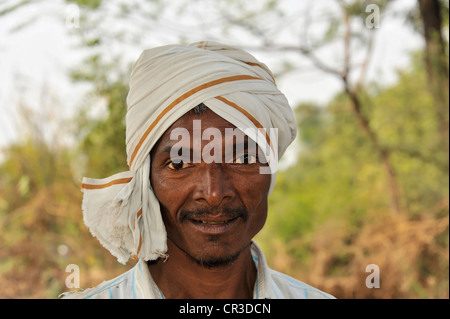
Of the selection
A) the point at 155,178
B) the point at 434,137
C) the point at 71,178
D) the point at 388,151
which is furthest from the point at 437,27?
the point at 71,178

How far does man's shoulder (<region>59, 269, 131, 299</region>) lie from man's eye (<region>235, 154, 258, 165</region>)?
665 mm

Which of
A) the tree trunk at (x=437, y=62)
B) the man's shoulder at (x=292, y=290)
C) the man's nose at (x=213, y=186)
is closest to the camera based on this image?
the man's nose at (x=213, y=186)

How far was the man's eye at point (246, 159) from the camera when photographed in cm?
176

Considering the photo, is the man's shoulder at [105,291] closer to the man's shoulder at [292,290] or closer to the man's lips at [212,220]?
the man's lips at [212,220]

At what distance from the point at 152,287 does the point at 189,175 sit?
460 mm

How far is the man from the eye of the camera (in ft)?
5.65

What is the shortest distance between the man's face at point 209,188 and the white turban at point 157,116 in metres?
0.05

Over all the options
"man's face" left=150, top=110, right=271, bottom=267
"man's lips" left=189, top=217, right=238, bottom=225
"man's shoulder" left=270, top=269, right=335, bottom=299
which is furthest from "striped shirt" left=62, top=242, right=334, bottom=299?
"man's lips" left=189, top=217, right=238, bottom=225

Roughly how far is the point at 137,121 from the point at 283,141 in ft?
1.95

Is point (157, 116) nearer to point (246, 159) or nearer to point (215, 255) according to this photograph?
point (246, 159)

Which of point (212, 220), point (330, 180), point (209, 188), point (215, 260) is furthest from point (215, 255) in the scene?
point (330, 180)

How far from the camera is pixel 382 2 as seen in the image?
5.71m

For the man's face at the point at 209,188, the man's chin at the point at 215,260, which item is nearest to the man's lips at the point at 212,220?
the man's face at the point at 209,188

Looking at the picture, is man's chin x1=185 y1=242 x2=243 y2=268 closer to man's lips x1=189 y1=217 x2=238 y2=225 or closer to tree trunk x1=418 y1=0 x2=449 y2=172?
man's lips x1=189 y1=217 x2=238 y2=225
